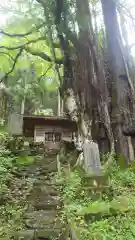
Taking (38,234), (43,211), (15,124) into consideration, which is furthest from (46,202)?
(15,124)

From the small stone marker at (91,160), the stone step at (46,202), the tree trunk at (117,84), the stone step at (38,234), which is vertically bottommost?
the stone step at (38,234)

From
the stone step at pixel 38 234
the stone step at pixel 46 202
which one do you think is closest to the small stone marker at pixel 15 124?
the stone step at pixel 46 202

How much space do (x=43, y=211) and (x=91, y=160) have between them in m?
1.84

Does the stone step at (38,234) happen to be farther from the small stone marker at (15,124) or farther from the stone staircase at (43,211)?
the small stone marker at (15,124)

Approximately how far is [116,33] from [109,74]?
197cm

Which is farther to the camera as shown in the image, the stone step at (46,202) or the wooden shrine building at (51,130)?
the wooden shrine building at (51,130)

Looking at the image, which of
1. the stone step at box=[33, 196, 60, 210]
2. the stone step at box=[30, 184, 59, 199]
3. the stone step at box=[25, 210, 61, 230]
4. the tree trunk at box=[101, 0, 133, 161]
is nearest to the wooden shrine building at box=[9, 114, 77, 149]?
the tree trunk at box=[101, 0, 133, 161]

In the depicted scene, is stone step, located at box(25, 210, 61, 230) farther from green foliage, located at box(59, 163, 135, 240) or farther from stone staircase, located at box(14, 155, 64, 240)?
green foliage, located at box(59, 163, 135, 240)

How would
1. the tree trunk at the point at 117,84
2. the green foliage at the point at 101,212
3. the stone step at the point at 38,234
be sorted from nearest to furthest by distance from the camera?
the green foliage at the point at 101,212 → the stone step at the point at 38,234 → the tree trunk at the point at 117,84

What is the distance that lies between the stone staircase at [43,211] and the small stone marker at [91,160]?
1361mm

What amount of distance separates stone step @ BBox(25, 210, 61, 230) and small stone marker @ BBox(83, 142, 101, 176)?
1410 mm

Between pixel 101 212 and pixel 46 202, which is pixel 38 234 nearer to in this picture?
pixel 101 212

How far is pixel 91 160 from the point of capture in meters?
6.46

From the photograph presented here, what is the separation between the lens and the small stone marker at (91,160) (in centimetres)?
626
